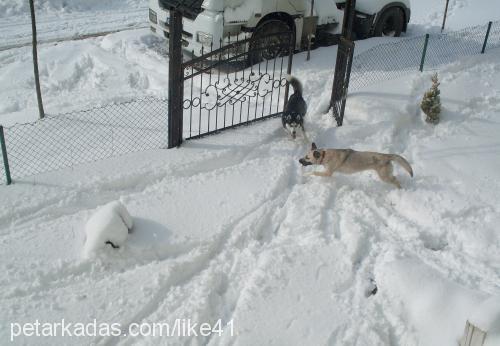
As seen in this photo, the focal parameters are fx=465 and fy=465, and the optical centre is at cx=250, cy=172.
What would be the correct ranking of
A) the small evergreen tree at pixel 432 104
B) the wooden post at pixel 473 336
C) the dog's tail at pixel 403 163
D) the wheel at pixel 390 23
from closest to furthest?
the wooden post at pixel 473 336 < the dog's tail at pixel 403 163 < the small evergreen tree at pixel 432 104 < the wheel at pixel 390 23

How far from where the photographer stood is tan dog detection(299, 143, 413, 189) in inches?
226

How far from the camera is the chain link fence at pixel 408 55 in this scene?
29.0ft

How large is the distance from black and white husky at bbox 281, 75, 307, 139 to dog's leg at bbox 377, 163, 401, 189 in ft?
4.97

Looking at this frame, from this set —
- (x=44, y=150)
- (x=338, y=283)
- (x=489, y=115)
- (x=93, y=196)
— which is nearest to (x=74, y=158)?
(x=44, y=150)

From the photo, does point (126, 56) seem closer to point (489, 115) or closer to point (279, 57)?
point (279, 57)

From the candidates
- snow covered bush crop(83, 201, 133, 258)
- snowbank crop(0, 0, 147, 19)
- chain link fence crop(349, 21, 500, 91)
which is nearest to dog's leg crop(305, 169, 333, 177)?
snow covered bush crop(83, 201, 133, 258)

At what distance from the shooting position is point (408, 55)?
9.67m

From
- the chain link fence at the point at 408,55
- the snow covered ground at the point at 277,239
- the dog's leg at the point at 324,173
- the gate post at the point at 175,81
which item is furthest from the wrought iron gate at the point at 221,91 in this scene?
the dog's leg at the point at 324,173

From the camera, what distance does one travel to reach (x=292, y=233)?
504 centimetres

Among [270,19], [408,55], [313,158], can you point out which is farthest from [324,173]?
[408,55]

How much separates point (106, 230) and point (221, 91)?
4377 millimetres

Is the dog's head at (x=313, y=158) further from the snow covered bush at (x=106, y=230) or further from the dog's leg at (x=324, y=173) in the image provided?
the snow covered bush at (x=106, y=230)

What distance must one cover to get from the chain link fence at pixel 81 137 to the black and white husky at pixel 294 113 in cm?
182

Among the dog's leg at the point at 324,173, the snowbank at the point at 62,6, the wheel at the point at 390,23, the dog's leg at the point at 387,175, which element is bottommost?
the dog's leg at the point at 324,173
